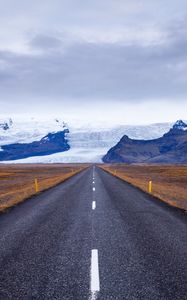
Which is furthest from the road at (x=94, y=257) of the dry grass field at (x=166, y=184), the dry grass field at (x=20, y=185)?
the dry grass field at (x=166, y=184)

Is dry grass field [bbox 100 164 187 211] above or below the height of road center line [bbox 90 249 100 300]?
below

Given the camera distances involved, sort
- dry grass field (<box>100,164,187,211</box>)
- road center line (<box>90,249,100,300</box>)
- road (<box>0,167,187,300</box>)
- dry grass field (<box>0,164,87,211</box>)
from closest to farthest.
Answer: road center line (<box>90,249,100,300</box>) → road (<box>0,167,187,300</box>) → dry grass field (<box>100,164,187,211</box>) → dry grass field (<box>0,164,87,211</box>)

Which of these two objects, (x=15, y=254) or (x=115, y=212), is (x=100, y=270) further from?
(x=115, y=212)

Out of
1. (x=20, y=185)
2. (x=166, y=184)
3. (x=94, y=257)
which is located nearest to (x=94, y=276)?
(x=94, y=257)

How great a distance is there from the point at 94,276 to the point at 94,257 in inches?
60.3

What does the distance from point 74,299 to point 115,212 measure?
11257 mm

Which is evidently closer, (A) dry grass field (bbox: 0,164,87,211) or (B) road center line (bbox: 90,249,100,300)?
(B) road center line (bbox: 90,249,100,300)

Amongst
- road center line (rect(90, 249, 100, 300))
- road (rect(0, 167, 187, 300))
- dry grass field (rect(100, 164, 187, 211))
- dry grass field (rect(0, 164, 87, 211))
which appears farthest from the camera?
dry grass field (rect(0, 164, 87, 211))

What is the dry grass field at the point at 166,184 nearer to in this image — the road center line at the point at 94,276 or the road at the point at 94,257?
the road at the point at 94,257

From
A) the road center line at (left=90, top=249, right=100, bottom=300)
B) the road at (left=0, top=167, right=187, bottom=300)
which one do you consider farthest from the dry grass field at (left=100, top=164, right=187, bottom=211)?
the road center line at (left=90, top=249, right=100, bottom=300)

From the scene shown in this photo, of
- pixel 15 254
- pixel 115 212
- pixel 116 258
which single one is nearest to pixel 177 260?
pixel 116 258

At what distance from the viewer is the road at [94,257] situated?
22.7 feet

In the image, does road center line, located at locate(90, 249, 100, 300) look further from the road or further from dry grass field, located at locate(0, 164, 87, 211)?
dry grass field, located at locate(0, 164, 87, 211)

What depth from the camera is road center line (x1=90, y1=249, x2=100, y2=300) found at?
6.81 metres
